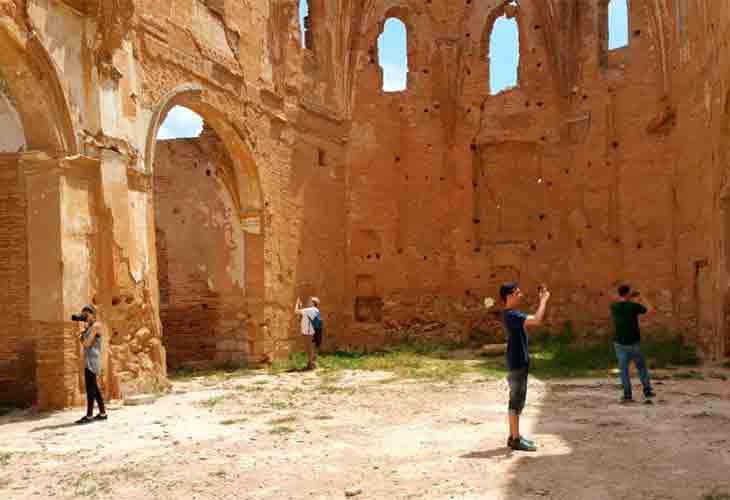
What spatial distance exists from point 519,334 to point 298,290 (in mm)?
10001

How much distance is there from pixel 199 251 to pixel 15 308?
5761mm

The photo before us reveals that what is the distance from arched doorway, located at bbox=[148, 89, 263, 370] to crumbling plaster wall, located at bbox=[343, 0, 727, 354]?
164 inches

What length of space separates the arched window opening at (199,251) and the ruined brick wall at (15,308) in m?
4.99

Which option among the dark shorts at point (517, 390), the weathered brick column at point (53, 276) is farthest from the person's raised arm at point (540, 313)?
the weathered brick column at point (53, 276)

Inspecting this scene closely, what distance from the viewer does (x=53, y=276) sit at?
982cm

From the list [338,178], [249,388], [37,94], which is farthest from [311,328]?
[37,94]

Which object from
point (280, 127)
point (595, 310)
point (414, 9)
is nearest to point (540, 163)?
point (595, 310)

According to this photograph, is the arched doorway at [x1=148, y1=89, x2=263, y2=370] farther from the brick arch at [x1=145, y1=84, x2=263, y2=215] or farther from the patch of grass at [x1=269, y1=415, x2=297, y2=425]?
the patch of grass at [x1=269, y1=415, x2=297, y2=425]

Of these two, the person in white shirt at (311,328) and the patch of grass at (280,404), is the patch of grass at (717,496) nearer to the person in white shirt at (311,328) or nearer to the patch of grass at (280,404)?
the patch of grass at (280,404)

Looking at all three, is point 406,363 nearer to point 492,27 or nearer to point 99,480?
point 99,480

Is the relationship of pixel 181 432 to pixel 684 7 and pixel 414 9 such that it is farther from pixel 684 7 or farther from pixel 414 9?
pixel 414 9

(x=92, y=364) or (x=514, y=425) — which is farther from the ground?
(x=92, y=364)

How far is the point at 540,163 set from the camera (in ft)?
64.0

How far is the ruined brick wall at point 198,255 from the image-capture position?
15070mm
